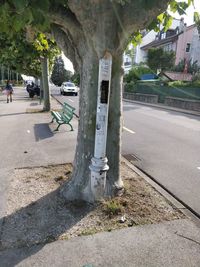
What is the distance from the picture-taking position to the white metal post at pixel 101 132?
152 inches

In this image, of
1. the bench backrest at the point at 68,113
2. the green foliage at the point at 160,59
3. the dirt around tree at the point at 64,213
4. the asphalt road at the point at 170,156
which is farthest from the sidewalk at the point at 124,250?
the green foliage at the point at 160,59

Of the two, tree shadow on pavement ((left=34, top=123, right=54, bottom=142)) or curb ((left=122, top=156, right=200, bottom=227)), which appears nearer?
curb ((left=122, top=156, right=200, bottom=227))

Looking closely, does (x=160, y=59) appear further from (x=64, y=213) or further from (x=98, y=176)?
(x=64, y=213)

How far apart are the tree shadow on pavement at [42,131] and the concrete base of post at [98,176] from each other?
4776 millimetres

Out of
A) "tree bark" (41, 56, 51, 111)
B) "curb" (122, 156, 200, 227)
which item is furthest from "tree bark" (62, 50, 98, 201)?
"tree bark" (41, 56, 51, 111)

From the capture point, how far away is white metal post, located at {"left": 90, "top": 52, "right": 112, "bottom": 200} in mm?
3863

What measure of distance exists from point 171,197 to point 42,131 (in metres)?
6.39

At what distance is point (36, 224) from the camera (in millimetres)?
3729

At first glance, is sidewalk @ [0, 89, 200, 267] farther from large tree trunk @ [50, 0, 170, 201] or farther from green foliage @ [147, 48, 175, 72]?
green foliage @ [147, 48, 175, 72]

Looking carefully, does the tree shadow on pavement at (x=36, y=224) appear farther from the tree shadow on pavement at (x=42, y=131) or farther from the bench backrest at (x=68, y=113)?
the bench backrest at (x=68, y=113)

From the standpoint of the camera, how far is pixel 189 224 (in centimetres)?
377

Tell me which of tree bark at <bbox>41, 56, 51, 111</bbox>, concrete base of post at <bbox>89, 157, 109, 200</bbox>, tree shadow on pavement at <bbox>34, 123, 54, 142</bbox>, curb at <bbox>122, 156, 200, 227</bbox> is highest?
tree bark at <bbox>41, 56, 51, 111</bbox>

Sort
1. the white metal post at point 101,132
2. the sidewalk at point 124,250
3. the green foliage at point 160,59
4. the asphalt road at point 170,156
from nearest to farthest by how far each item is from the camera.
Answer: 1. the sidewalk at point 124,250
2. the white metal post at point 101,132
3. the asphalt road at point 170,156
4. the green foliage at point 160,59

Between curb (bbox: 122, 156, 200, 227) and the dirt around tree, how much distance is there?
11 centimetres
